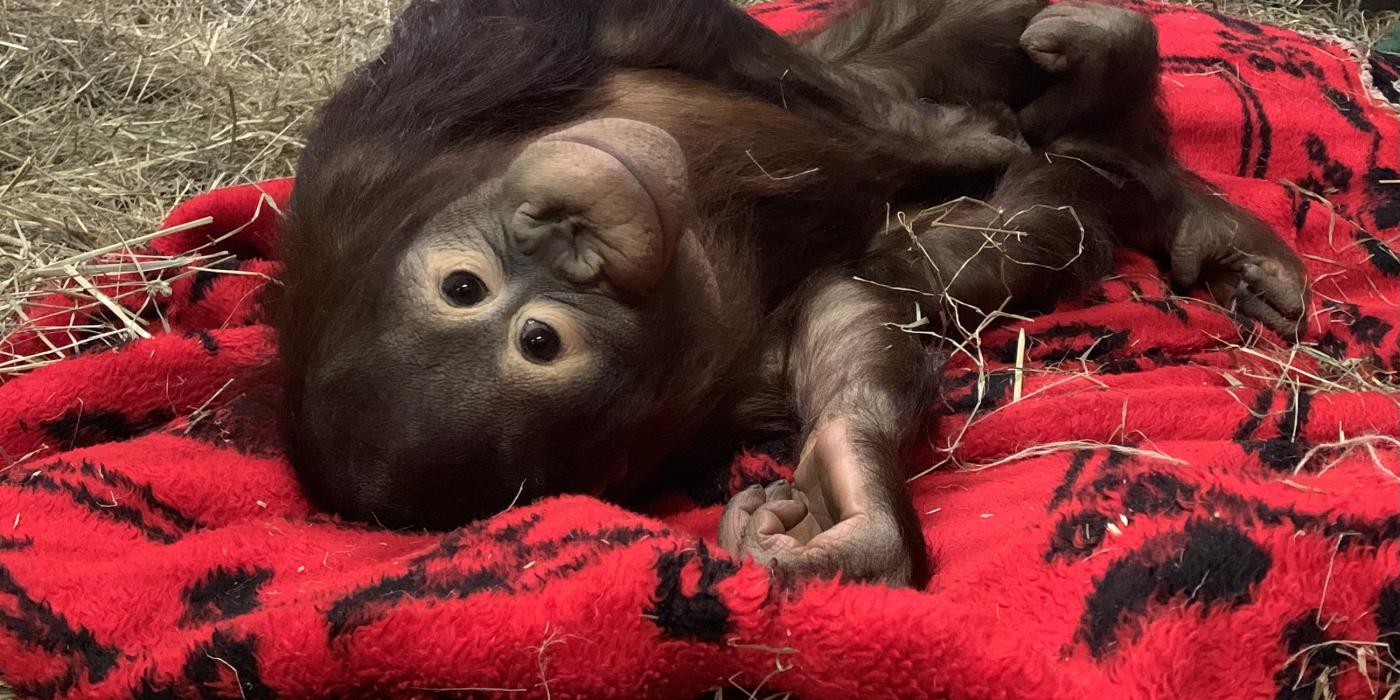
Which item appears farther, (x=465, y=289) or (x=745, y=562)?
(x=465, y=289)

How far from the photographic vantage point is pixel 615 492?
1.55m

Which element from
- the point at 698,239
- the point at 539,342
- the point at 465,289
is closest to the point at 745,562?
the point at 539,342

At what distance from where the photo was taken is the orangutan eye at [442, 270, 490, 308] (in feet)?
4.46

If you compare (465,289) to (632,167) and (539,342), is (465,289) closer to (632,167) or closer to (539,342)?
(539,342)

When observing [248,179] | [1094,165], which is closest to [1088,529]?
[1094,165]

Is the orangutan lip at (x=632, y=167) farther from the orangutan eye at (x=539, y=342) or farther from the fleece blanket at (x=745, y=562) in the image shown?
the fleece blanket at (x=745, y=562)

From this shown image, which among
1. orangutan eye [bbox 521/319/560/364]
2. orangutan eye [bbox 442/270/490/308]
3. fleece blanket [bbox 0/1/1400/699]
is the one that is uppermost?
orangutan eye [bbox 442/270/490/308]

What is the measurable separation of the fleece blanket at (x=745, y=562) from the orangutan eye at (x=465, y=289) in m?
0.28

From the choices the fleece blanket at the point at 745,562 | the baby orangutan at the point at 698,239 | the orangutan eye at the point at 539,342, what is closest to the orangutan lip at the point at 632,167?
the baby orangutan at the point at 698,239

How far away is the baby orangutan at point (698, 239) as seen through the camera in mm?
1335

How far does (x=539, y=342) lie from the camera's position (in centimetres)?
134

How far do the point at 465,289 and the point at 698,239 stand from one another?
375 millimetres

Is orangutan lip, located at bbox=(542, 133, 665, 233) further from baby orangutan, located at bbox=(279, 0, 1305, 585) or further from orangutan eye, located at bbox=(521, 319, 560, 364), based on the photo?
orangutan eye, located at bbox=(521, 319, 560, 364)

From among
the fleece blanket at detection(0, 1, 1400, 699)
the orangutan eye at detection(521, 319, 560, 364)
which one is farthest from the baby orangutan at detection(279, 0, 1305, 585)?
the fleece blanket at detection(0, 1, 1400, 699)
